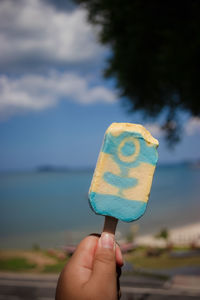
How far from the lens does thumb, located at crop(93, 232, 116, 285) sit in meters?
1.47

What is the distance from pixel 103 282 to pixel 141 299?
7663 millimetres

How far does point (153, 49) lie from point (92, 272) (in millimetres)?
11118

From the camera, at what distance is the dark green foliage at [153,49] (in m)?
9.79

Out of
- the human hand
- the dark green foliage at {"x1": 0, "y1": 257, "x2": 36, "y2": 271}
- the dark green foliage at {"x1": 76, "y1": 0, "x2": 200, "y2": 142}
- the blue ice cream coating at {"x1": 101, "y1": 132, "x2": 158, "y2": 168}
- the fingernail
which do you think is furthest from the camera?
the dark green foliage at {"x1": 0, "y1": 257, "x2": 36, "y2": 271}

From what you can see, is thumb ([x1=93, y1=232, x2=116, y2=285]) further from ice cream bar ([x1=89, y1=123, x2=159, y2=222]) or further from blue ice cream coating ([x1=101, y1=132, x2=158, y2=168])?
blue ice cream coating ([x1=101, y1=132, x2=158, y2=168])

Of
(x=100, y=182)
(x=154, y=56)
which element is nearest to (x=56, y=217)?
(x=154, y=56)

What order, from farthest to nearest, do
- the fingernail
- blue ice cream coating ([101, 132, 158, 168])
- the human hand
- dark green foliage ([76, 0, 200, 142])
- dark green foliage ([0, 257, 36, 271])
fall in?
dark green foliage ([0, 257, 36, 271])
dark green foliage ([76, 0, 200, 142])
blue ice cream coating ([101, 132, 158, 168])
the fingernail
the human hand

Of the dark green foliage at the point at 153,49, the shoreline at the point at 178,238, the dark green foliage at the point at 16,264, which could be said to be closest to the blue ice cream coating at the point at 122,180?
the dark green foliage at the point at 153,49

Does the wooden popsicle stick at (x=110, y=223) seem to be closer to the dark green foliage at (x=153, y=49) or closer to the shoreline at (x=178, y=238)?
the dark green foliage at (x=153, y=49)

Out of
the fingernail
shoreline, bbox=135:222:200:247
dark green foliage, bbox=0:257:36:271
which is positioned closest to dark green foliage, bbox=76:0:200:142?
shoreline, bbox=135:222:200:247

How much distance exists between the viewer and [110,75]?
13812 mm

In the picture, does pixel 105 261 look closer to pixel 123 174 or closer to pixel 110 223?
pixel 110 223

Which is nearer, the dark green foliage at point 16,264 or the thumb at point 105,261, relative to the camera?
the thumb at point 105,261

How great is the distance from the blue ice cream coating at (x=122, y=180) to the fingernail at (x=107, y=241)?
0.12m
